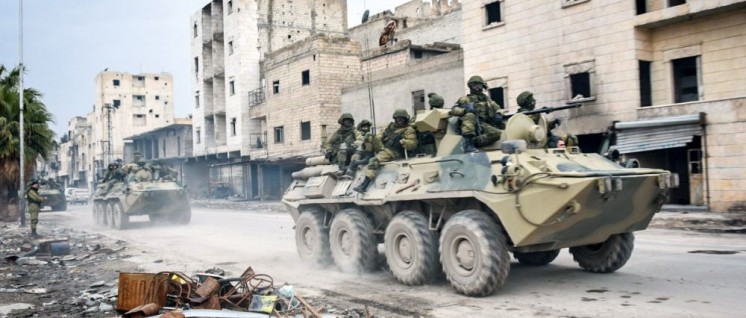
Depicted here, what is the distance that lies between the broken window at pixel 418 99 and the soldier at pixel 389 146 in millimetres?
16793

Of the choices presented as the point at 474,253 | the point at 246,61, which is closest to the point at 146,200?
the point at 474,253

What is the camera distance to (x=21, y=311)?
7469mm

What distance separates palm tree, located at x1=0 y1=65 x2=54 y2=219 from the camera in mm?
22641

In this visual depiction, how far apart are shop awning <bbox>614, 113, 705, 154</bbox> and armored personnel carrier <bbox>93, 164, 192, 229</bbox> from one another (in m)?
12.5

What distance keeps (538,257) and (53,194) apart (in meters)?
30.7

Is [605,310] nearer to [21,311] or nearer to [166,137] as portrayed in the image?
[21,311]

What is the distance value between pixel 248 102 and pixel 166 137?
17.2 m

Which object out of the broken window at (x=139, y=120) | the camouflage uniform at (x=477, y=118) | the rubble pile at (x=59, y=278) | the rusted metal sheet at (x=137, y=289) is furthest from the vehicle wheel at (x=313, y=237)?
the broken window at (x=139, y=120)

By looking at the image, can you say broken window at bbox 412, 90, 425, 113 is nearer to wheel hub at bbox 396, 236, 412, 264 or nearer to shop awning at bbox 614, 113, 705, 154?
shop awning at bbox 614, 113, 705, 154

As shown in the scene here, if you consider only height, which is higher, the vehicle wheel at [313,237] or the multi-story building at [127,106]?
the multi-story building at [127,106]

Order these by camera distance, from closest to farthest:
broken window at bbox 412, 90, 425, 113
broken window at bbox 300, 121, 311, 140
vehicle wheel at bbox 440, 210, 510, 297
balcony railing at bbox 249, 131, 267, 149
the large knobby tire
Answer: vehicle wheel at bbox 440, 210, 510, 297
the large knobby tire
broken window at bbox 412, 90, 425, 113
broken window at bbox 300, 121, 311, 140
balcony railing at bbox 249, 131, 267, 149

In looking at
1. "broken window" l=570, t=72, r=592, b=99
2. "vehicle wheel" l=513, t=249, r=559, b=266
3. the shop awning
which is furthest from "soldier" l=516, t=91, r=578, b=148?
"broken window" l=570, t=72, r=592, b=99

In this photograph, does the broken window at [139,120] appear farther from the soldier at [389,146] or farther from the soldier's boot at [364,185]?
the soldier's boot at [364,185]

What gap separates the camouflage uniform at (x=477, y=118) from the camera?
799cm
